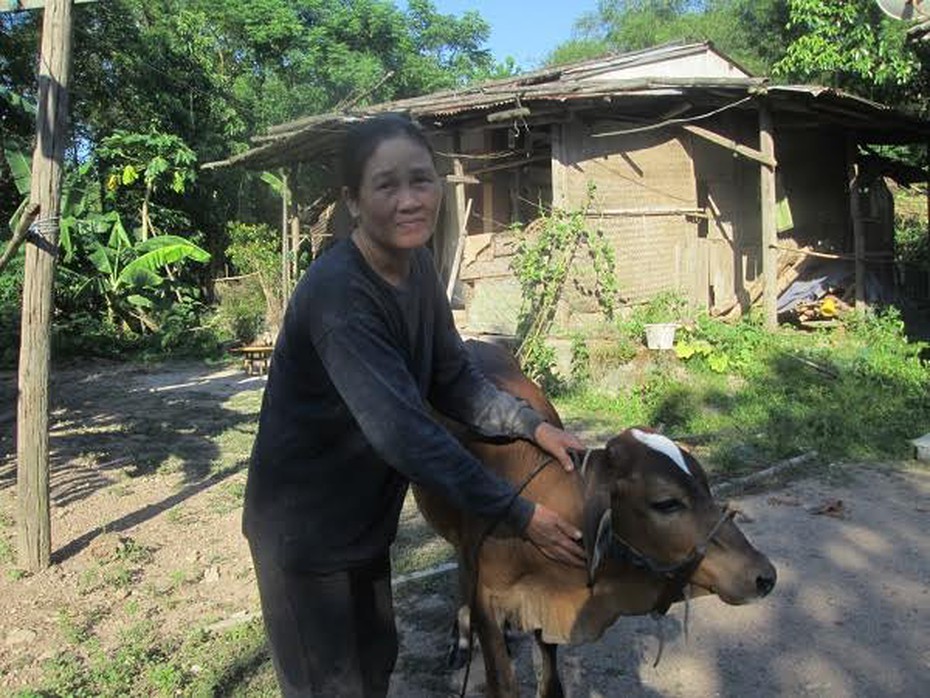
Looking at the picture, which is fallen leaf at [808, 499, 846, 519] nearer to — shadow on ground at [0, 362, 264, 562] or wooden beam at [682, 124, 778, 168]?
shadow on ground at [0, 362, 264, 562]

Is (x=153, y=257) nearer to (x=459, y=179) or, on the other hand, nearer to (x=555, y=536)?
(x=459, y=179)

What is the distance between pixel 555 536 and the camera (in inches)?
81.0

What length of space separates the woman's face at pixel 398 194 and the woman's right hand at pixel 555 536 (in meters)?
0.72

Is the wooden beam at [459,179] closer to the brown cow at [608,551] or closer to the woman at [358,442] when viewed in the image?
the brown cow at [608,551]

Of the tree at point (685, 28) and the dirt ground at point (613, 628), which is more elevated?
the tree at point (685, 28)

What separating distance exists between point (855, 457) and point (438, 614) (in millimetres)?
4165

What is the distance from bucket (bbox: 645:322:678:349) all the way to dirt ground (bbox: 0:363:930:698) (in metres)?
3.19

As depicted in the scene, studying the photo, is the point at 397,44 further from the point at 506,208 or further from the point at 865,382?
the point at 865,382

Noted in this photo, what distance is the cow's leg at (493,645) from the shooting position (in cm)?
266

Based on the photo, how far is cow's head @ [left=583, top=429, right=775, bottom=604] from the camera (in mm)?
2059

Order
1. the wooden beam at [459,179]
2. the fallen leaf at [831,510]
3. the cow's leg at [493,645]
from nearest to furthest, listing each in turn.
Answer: the cow's leg at [493,645] → the fallen leaf at [831,510] → the wooden beam at [459,179]

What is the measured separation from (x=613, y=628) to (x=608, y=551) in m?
2.03

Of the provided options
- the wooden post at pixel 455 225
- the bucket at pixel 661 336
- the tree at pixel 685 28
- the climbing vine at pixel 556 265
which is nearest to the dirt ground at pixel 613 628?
the bucket at pixel 661 336

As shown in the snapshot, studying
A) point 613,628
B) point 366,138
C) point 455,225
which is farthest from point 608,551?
point 455,225
